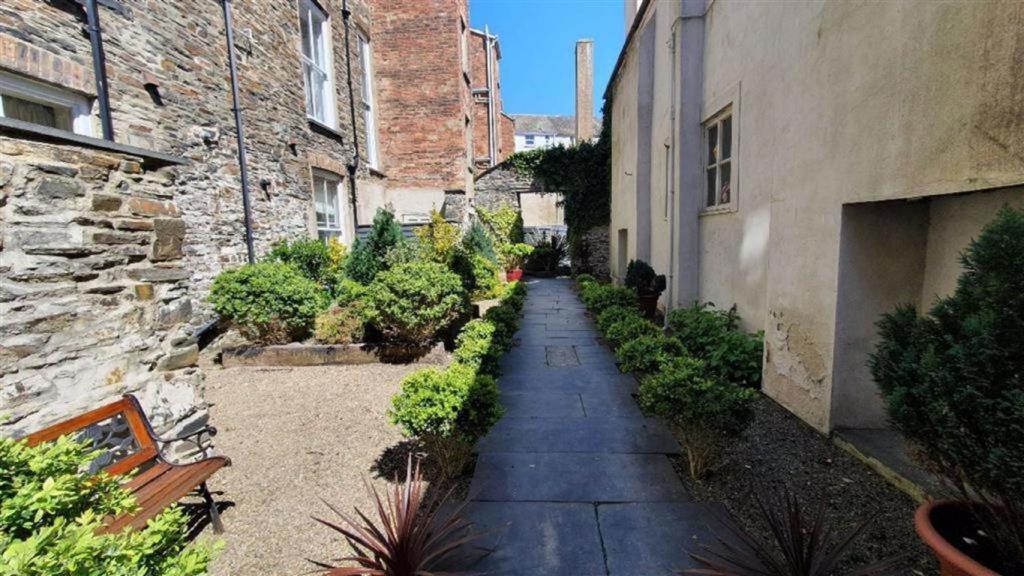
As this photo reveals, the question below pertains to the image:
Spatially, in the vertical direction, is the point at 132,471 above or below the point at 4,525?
below

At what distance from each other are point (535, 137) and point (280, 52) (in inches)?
1342

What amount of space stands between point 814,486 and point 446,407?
2.40m

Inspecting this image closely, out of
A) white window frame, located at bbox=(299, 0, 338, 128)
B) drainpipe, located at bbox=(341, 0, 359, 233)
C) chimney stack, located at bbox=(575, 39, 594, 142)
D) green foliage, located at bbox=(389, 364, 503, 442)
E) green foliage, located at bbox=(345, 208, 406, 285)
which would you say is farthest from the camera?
chimney stack, located at bbox=(575, 39, 594, 142)

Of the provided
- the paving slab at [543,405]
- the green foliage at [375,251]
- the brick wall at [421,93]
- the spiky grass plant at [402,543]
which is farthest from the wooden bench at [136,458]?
the brick wall at [421,93]

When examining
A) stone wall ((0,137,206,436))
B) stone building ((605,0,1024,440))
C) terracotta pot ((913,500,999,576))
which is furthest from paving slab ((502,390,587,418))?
stone wall ((0,137,206,436))

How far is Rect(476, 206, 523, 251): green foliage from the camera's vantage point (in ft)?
49.6

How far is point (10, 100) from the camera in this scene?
3848mm

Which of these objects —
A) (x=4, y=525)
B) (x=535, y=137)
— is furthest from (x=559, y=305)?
(x=535, y=137)

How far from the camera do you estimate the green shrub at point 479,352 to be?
4.30m

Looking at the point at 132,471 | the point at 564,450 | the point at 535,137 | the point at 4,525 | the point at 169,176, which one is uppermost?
the point at 535,137

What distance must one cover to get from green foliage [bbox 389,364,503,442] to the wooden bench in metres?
1.10

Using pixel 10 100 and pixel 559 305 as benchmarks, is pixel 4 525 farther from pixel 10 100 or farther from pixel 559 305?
pixel 559 305

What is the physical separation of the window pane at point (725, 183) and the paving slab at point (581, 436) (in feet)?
10.8

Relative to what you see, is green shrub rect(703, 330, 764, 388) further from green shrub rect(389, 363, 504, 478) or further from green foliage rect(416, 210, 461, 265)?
green foliage rect(416, 210, 461, 265)
